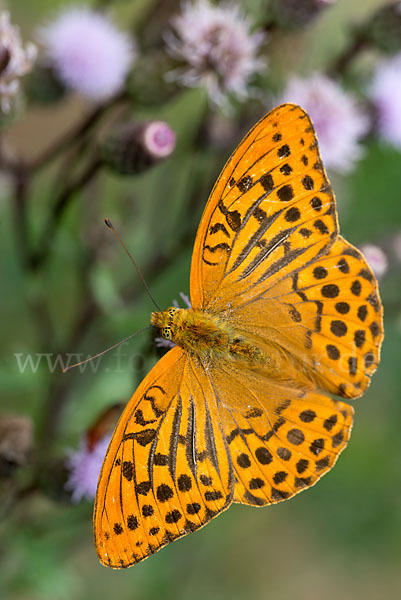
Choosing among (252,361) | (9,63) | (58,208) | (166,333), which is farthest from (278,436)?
(9,63)

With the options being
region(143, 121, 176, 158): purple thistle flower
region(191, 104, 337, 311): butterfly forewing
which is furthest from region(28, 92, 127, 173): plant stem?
region(191, 104, 337, 311): butterfly forewing

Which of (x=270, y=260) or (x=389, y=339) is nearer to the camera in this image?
(x=270, y=260)

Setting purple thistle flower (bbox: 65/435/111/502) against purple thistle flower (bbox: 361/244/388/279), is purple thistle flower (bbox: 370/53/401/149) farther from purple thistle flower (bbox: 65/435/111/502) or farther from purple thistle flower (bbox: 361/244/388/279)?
purple thistle flower (bbox: 65/435/111/502)

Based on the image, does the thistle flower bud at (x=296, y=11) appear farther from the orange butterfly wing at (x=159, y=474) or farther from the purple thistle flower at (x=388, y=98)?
the orange butterfly wing at (x=159, y=474)

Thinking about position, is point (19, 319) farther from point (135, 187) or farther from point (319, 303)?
point (319, 303)

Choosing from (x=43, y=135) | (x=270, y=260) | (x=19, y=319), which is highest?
(x=43, y=135)

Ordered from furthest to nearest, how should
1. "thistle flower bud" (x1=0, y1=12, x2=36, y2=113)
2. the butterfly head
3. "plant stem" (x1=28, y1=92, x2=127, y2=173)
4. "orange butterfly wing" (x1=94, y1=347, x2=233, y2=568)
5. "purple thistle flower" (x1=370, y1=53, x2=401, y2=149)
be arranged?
1. "purple thistle flower" (x1=370, y1=53, x2=401, y2=149)
2. "plant stem" (x1=28, y1=92, x2=127, y2=173)
3. "thistle flower bud" (x1=0, y1=12, x2=36, y2=113)
4. the butterfly head
5. "orange butterfly wing" (x1=94, y1=347, x2=233, y2=568)

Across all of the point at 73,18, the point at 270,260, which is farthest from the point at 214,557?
the point at 73,18
